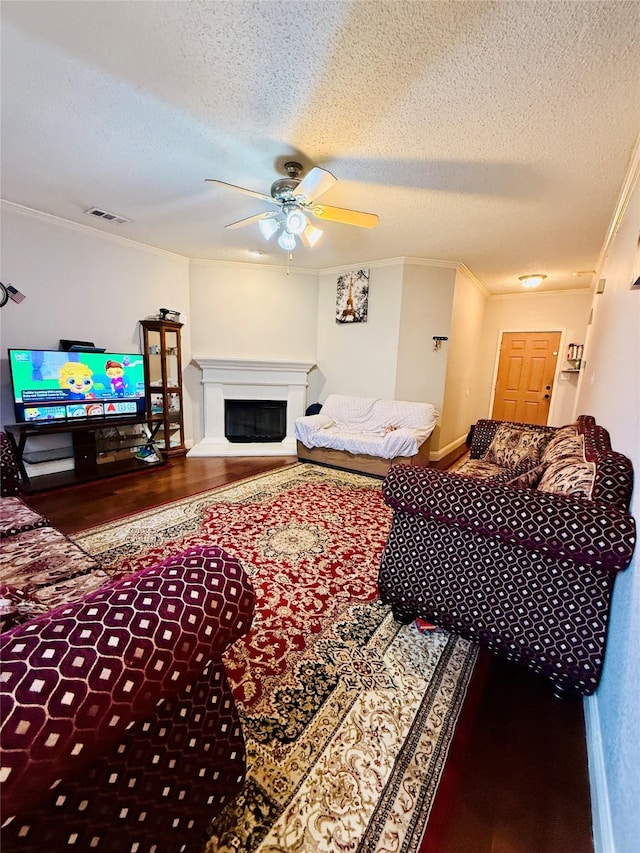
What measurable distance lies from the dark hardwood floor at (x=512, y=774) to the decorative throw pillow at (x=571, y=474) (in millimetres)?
811

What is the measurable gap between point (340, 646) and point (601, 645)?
100cm

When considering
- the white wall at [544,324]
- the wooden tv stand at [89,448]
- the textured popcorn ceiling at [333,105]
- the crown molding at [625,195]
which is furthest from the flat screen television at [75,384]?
the white wall at [544,324]

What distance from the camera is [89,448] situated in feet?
12.0

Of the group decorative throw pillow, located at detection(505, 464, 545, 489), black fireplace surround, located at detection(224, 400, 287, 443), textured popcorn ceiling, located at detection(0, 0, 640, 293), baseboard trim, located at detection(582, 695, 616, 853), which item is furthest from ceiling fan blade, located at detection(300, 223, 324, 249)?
baseboard trim, located at detection(582, 695, 616, 853)

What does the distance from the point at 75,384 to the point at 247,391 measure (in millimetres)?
2069

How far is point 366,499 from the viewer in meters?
3.26

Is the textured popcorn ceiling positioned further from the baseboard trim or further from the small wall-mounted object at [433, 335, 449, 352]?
the baseboard trim

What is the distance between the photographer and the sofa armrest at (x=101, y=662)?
46cm

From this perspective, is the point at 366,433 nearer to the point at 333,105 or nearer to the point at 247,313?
the point at 247,313

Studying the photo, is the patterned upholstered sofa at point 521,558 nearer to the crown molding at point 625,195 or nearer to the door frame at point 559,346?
the crown molding at point 625,195

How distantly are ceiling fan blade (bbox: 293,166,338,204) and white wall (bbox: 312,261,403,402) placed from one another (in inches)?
97.9

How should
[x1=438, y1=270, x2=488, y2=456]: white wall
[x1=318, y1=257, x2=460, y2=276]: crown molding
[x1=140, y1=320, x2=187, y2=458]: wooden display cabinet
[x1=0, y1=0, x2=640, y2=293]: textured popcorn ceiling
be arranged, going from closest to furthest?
1. [x1=0, y1=0, x2=640, y2=293]: textured popcorn ceiling
2. [x1=140, y1=320, x2=187, y2=458]: wooden display cabinet
3. [x1=318, y1=257, x2=460, y2=276]: crown molding
4. [x1=438, y1=270, x2=488, y2=456]: white wall

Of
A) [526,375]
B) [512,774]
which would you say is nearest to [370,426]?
[526,375]

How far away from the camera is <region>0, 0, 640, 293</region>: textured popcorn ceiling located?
135cm
